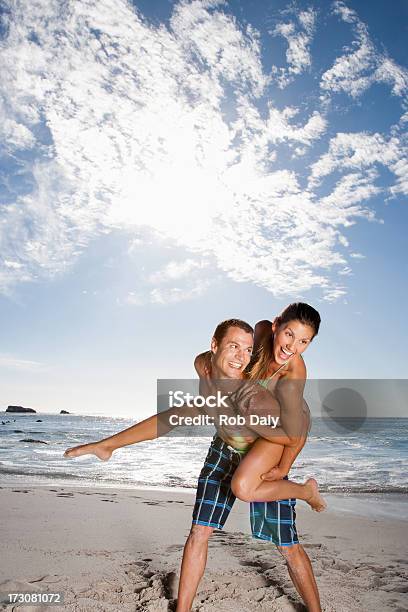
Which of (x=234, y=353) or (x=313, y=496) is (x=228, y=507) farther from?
(x=234, y=353)

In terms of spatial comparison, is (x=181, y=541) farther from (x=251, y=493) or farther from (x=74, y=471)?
(x=74, y=471)

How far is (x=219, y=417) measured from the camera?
11.1ft

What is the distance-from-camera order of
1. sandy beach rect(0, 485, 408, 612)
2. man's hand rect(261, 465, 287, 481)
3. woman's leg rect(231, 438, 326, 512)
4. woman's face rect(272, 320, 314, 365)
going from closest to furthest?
woman's leg rect(231, 438, 326, 512)
man's hand rect(261, 465, 287, 481)
woman's face rect(272, 320, 314, 365)
sandy beach rect(0, 485, 408, 612)

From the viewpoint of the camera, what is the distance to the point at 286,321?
350cm

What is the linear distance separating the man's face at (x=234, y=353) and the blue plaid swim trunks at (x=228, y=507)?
1.69ft

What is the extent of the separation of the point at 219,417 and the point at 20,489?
19.6 feet

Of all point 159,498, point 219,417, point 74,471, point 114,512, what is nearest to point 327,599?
point 219,417

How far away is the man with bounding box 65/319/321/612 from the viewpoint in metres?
3.21

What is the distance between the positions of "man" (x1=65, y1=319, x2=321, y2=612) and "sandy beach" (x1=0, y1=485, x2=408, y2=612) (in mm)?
497

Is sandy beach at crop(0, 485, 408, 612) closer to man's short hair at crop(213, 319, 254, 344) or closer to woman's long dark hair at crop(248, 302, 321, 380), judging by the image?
woman's long dark hair at crop(248, 302, 321, 380)

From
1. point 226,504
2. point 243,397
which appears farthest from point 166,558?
point 243,397

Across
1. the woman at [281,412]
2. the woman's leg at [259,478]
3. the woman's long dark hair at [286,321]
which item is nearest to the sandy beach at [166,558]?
the woman at [281,412]

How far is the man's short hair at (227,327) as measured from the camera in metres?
3.42

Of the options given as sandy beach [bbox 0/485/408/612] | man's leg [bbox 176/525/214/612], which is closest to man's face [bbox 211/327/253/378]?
man's leg [bbox 176/525/214/612]
